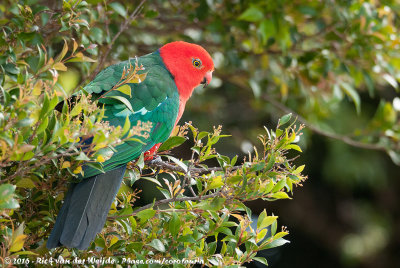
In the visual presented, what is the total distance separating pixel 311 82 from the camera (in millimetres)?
3117

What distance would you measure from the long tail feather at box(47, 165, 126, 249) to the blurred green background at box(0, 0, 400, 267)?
0.53 meters

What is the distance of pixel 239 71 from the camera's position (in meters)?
3.25

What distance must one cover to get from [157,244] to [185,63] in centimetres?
113

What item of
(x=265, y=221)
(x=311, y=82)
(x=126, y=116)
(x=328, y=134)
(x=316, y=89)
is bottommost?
(x=328, y=134)

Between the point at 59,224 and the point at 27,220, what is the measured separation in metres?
0.12

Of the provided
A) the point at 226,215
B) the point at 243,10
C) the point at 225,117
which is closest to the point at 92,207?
the point at 226,215

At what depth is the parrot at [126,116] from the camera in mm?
1362

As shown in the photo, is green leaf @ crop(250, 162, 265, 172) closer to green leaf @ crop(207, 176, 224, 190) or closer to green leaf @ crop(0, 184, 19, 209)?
green leaf @ crop(207, 176, 224, 190)

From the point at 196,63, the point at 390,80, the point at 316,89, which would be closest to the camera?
the point at 196,63

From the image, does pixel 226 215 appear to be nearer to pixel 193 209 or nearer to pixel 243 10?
pixel 193 209

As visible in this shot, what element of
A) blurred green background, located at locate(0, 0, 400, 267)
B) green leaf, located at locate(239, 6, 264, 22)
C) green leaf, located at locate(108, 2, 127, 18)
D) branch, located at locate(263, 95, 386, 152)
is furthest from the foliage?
branch, located at locate(263, 95, 386, 152)

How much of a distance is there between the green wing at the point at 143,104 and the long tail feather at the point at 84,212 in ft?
0.19

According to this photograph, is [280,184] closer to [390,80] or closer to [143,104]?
[143,104]

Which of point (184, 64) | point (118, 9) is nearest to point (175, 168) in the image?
point (184, 64)
